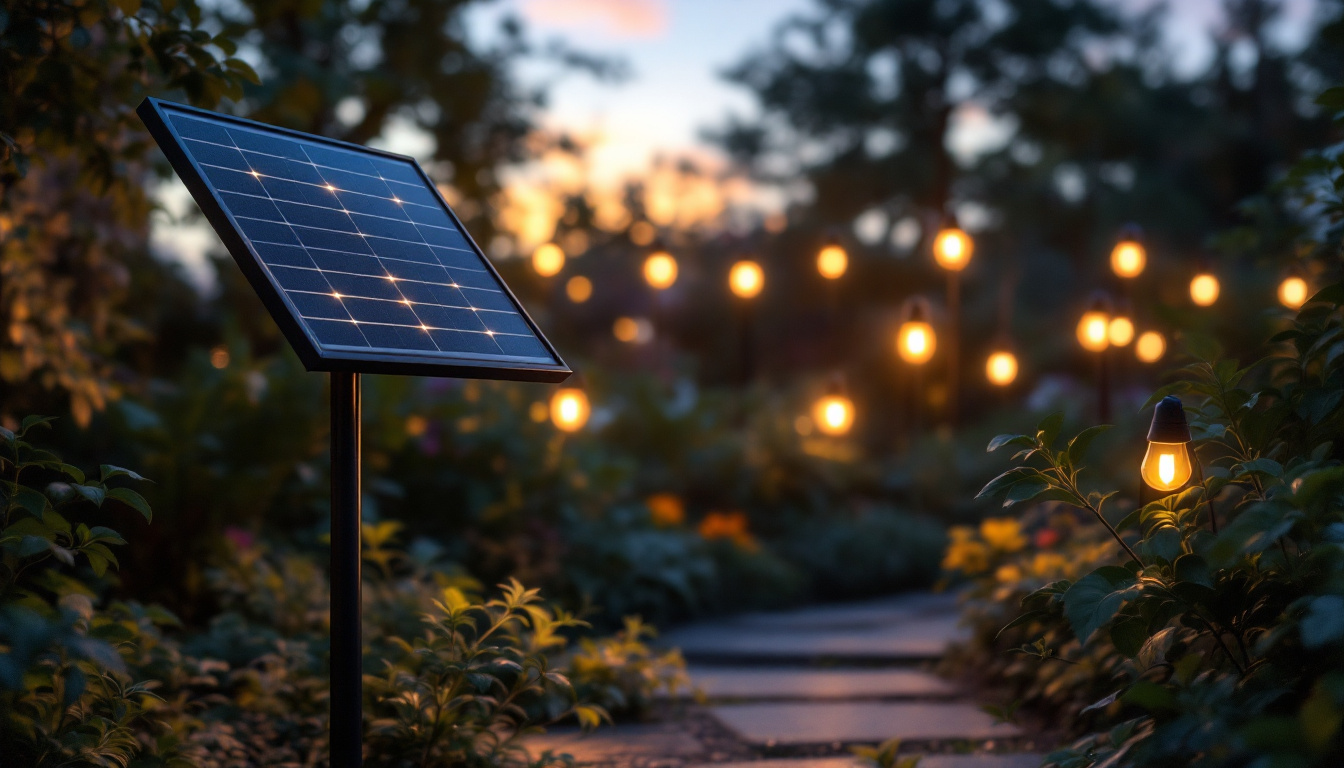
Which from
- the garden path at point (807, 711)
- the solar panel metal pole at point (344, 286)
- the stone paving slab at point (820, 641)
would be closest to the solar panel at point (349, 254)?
the solar panel metal pole at point (344, 286)

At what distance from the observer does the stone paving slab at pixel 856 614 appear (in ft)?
21.6

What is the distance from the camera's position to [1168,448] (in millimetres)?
2393

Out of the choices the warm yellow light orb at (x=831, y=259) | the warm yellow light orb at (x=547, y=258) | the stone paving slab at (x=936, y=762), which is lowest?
the stone paving slab at (x=936, y=762)

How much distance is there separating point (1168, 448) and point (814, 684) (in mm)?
2641

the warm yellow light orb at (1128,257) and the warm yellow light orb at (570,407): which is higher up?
the warm yellow light orb at (1128,257)

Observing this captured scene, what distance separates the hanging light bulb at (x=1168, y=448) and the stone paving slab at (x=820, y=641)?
2.77 meters

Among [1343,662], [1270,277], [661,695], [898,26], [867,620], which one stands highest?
[898,26]

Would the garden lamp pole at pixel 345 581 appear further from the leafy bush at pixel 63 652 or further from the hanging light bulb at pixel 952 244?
the hanging light bulb at pixel 952 244

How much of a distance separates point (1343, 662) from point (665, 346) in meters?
16.5

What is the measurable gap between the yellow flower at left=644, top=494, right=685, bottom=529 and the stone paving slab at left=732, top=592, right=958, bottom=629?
1242 millimetres

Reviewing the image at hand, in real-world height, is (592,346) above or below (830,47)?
below

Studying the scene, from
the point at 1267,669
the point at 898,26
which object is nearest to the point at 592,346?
the point at 898,26

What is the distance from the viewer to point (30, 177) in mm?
4035

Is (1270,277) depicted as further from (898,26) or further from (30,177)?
(30,177)
